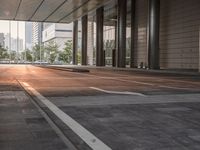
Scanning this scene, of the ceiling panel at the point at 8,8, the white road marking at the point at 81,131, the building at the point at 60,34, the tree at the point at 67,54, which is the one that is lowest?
the white road marking at the point at 81,131

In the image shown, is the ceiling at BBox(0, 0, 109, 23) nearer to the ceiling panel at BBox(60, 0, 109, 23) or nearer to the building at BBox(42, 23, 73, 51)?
the ceiling panel at BBox(60, 0, 109, 23)

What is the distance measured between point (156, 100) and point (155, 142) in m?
5.17

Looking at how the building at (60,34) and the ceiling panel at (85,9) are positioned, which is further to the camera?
the building at (60,34)

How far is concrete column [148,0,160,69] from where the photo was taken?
41625mm

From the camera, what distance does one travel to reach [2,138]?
5.71 m

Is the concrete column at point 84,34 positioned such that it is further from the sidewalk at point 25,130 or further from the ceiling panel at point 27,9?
the sidewalk at point 25,130

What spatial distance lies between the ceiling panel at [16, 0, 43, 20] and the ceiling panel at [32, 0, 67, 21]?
92 centimetres

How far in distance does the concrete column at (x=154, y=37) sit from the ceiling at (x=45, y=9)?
13.6 metres

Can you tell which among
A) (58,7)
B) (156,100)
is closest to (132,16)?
(58,7)

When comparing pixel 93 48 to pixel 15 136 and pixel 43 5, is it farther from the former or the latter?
pixel 15 136

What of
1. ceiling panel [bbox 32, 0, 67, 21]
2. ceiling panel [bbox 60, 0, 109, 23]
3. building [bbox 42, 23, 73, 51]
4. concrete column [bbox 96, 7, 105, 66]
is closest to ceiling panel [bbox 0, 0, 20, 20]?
ceiling panel [bbox 32, 0, 67, 21]

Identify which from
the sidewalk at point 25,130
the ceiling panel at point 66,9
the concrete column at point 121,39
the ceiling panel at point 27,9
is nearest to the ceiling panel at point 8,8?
the ceiling panel at point 27,9

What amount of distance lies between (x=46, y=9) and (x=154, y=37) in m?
25.2

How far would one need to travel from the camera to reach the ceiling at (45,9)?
5519 cm
